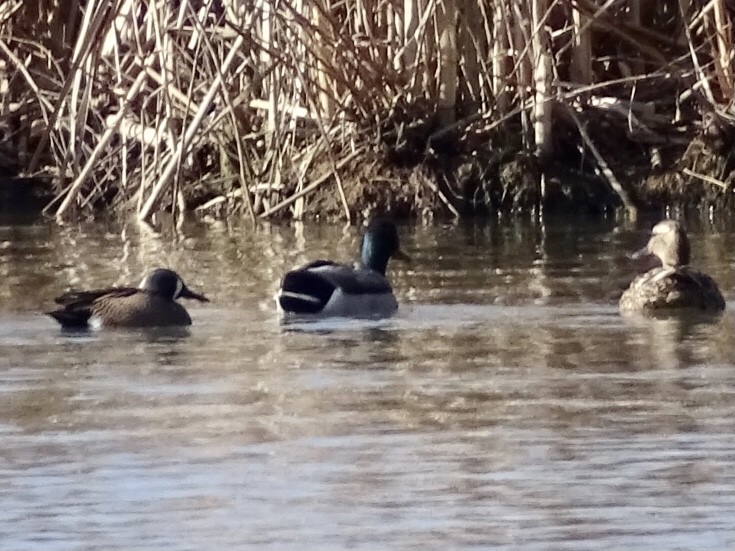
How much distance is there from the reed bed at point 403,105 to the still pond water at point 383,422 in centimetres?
273

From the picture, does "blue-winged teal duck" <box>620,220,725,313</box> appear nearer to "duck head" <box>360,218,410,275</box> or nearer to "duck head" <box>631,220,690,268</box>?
"duck head" <box>631,220,690,268</box>

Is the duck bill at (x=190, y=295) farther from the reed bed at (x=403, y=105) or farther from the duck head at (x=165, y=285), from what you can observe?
the reed bed at (x=403, y=105)

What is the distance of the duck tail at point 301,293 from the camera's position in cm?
995

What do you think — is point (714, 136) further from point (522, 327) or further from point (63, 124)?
point (522, 327)

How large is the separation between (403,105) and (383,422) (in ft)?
26.3

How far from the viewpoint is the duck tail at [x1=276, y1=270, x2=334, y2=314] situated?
392 inches

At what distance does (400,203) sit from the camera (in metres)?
15.1

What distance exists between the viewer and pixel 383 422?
6883mm

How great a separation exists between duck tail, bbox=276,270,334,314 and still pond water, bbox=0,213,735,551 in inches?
4.3

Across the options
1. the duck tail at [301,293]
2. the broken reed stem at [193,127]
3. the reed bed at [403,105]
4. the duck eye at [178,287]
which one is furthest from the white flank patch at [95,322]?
the reed bed at [403,105]

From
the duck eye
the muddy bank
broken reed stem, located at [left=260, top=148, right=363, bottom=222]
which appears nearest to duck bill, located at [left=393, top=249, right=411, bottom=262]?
the duck eye

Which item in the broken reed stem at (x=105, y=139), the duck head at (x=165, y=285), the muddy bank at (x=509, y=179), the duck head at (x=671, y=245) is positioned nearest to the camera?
the duck head at (x=165, y=285)

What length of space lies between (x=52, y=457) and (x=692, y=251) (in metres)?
6.68

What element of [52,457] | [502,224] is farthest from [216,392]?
[502,224]
